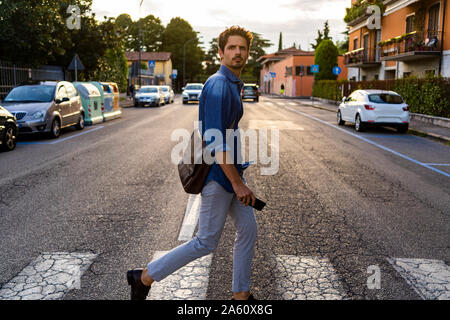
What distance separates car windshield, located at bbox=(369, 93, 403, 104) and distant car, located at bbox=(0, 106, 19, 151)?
11472mm

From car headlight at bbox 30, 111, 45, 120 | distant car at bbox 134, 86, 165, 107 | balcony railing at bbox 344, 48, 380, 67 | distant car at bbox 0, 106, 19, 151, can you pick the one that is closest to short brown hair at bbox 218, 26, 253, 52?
distant car at bbox 0, 106, 19, 151

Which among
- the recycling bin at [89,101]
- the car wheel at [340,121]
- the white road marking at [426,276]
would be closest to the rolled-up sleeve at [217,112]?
the white road marking at [426,276]

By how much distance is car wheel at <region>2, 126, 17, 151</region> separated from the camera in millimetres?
11242

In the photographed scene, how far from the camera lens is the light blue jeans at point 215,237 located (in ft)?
10.00

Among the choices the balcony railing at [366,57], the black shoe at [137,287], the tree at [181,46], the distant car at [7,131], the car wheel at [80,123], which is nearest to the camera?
the black shoe at [137,287]

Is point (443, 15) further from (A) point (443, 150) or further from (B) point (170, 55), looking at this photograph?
(B) point (170, 55)

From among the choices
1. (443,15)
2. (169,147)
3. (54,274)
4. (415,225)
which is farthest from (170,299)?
(443,15)

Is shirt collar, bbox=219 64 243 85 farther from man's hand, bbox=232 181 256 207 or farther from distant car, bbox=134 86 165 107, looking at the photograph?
distant car, bbox=134 86 165 107

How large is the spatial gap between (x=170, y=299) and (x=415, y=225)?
10.7 ft

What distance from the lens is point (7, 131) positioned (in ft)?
37.2

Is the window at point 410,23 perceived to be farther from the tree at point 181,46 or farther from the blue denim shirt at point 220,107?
the tree at point 181,46

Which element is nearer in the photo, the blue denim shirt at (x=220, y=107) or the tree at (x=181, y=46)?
the blue denim shirt at (x=220, y=107)

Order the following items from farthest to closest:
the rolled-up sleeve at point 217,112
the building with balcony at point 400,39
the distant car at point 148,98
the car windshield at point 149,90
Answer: the car windshield at point 149,90 < the distant car at point 148,98 < the building with balcony at point 400,39 < the rolled-up sleeve at point 217,112

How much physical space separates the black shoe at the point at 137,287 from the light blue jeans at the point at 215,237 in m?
0.11
